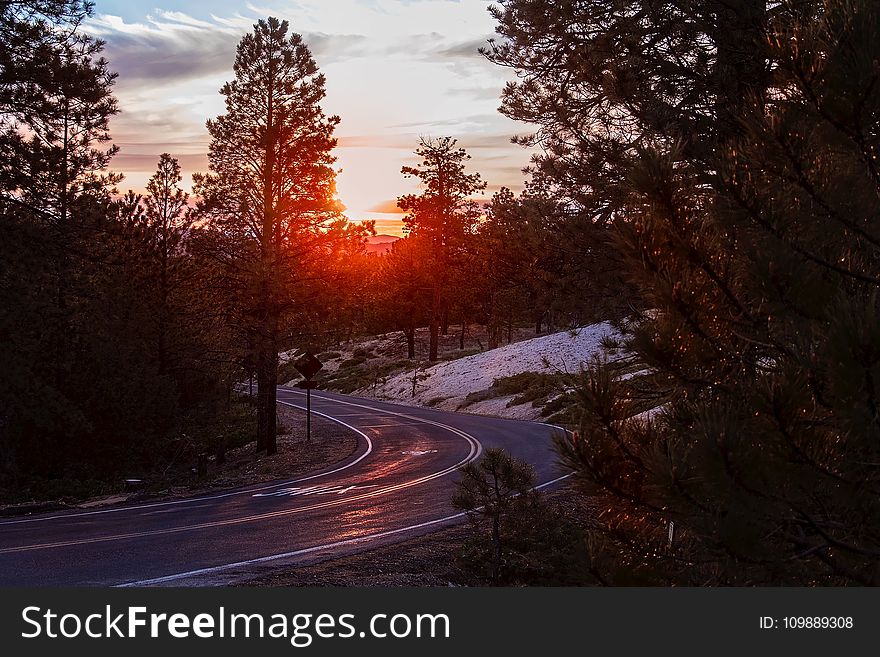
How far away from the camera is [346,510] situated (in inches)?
632

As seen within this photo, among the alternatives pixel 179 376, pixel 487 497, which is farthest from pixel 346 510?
pixel 179 376

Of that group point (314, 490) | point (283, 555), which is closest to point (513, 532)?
point (283, 555)

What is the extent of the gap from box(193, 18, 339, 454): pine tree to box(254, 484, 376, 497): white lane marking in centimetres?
682

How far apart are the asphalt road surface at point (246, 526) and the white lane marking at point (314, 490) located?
0.03m

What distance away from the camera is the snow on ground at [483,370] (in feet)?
146

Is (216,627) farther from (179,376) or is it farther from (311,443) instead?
(179,376)

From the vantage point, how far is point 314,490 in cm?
1914

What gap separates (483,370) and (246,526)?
1383 inches

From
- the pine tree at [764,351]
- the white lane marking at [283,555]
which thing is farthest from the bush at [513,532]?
the pine tree at [764,351]

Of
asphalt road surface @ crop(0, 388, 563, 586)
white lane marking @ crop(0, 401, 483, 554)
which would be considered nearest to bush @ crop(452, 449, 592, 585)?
asphalt road surface @ crop(0, 388, 563, 586)

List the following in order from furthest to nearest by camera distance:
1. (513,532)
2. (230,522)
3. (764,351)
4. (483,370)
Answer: (483,370) → (230,522) → (513,532) → (764,351)

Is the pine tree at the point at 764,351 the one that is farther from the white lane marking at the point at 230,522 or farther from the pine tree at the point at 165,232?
the pine tree at the point at 165,232

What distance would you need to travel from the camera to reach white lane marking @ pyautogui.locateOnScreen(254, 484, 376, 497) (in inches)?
733

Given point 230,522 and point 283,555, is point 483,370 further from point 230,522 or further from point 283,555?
point 283,555
